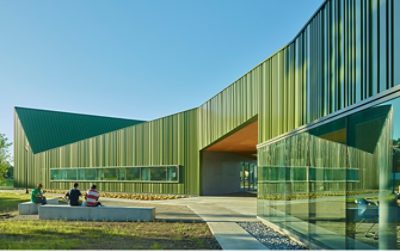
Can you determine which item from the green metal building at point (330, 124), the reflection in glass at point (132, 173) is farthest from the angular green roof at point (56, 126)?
the green metal building at point (330, 124)

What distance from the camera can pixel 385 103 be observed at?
21.3 ft

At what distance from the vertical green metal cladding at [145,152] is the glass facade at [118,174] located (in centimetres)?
39

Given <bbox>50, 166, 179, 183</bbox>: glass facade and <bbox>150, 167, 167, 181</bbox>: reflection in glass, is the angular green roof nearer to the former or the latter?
<bbox>50, 166, 179, 183</bbox>: glass facade

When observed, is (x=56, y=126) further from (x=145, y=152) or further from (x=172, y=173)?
(x=172, y=173)

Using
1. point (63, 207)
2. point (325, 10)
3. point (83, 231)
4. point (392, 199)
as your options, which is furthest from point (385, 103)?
point (63, 207)

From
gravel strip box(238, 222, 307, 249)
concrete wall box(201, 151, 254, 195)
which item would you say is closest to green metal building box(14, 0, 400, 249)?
gravel strip box(238, 222, 307, 249)

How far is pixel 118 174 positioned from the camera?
1442 inches

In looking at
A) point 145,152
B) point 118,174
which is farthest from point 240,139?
point 118,174

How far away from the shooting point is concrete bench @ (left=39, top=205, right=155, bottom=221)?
1556 cm

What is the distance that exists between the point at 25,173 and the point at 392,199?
51496 millimetres

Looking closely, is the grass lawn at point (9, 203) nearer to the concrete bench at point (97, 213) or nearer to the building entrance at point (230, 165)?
the concrete bench at point (97, 213)

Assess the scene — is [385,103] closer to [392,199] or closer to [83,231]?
[392,199]

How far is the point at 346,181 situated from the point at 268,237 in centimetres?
469

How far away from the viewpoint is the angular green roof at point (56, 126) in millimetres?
54219
